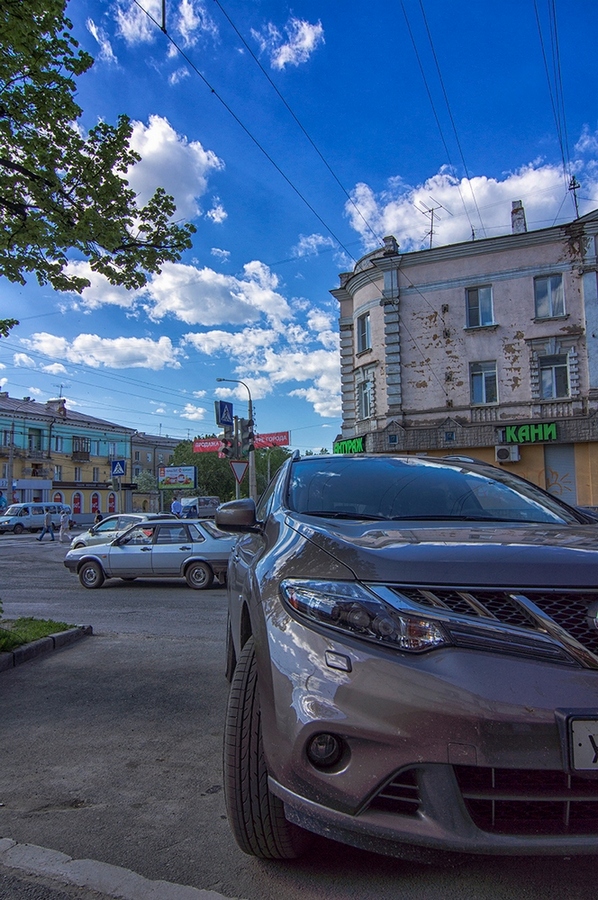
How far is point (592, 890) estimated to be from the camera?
1991mm

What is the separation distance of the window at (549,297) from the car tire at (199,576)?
16303 mm

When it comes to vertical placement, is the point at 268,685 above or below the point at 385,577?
below

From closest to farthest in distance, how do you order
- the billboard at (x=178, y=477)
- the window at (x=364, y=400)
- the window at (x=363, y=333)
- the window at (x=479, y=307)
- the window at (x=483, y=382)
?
the window at (x=483, y=382) → the window at (x=479, y=307) → the window at (x=364, y=400) → the window at (x=363, y=333) → the billboard at (x=178, y=477)

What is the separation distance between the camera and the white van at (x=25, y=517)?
136 feet

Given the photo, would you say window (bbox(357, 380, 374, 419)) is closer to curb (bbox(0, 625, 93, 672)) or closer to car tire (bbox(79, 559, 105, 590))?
car tire (bbox(79, 559, 105, 590))

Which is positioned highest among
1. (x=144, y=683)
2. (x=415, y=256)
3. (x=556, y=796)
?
(x=415, y=256)

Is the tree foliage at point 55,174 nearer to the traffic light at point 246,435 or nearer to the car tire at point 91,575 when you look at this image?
the car tire at point 91,575

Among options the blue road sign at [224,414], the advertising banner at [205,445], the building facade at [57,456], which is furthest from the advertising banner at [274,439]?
the blue road sign at [224,414]

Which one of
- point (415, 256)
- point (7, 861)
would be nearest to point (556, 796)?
point (7, 861)

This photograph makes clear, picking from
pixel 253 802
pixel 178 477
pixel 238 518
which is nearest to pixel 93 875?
pixel 253 802

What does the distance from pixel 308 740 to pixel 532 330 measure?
22.6m

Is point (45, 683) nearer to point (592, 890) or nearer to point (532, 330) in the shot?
point (592, 890)

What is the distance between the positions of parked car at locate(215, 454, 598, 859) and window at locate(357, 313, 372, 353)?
2362 centimetres

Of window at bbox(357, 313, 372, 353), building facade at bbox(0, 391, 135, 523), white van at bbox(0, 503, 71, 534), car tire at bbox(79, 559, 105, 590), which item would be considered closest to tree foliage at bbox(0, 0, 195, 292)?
car tire at bbox(79, 559, 105, 590)
